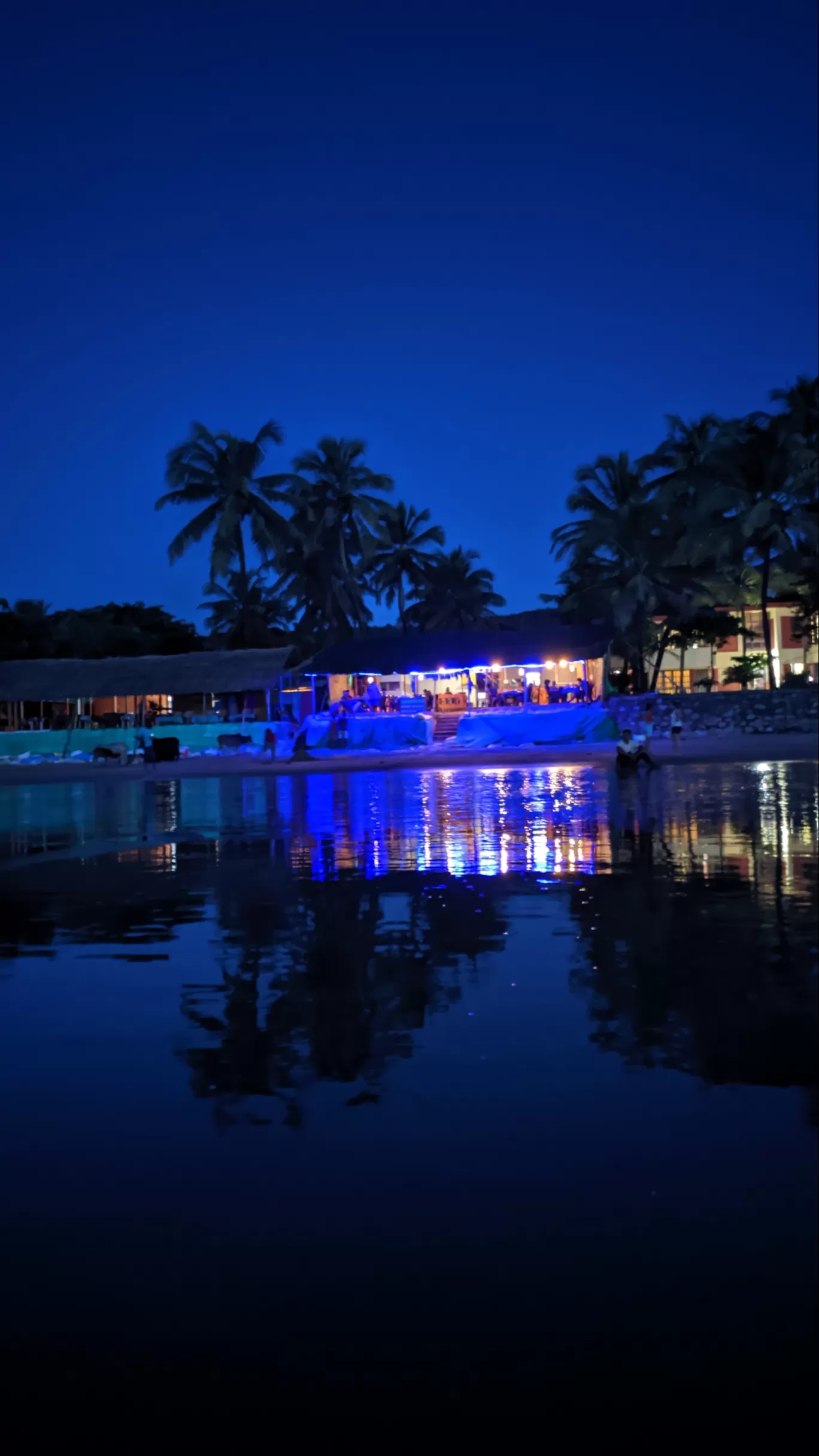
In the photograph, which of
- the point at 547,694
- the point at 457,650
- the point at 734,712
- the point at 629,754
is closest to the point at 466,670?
the point at 457,650

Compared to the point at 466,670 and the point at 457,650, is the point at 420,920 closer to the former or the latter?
the point at 457,650

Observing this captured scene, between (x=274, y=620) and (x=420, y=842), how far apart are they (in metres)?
65.4

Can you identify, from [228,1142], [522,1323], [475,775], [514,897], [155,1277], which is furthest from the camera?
[475,775]

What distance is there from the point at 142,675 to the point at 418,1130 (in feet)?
184

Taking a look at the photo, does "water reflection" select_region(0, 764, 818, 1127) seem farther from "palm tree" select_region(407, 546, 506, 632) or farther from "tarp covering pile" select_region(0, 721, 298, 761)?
"palm tree" select_region(407, 546, 506, 632)

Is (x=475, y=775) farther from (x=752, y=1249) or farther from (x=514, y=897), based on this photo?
(x=752, y=1249)

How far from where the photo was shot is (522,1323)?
3127 millimetres

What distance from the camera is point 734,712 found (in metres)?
52.1

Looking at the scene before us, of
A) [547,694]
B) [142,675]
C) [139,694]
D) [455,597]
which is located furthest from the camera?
[455,597]

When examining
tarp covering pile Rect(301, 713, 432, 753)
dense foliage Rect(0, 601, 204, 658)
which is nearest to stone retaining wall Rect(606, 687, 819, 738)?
tarp covering pile Rect(301, 713, 432, 753)

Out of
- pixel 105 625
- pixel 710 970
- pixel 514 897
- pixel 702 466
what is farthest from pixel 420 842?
pixel 105 625

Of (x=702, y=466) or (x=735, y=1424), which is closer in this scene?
(x=735, y=1424)

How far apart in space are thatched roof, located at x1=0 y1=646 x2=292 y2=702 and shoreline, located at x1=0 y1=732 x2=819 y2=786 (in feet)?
28.2

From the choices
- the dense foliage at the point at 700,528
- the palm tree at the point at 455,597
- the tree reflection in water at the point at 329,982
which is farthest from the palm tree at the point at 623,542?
the tree reflection in water at the point at 329,982
